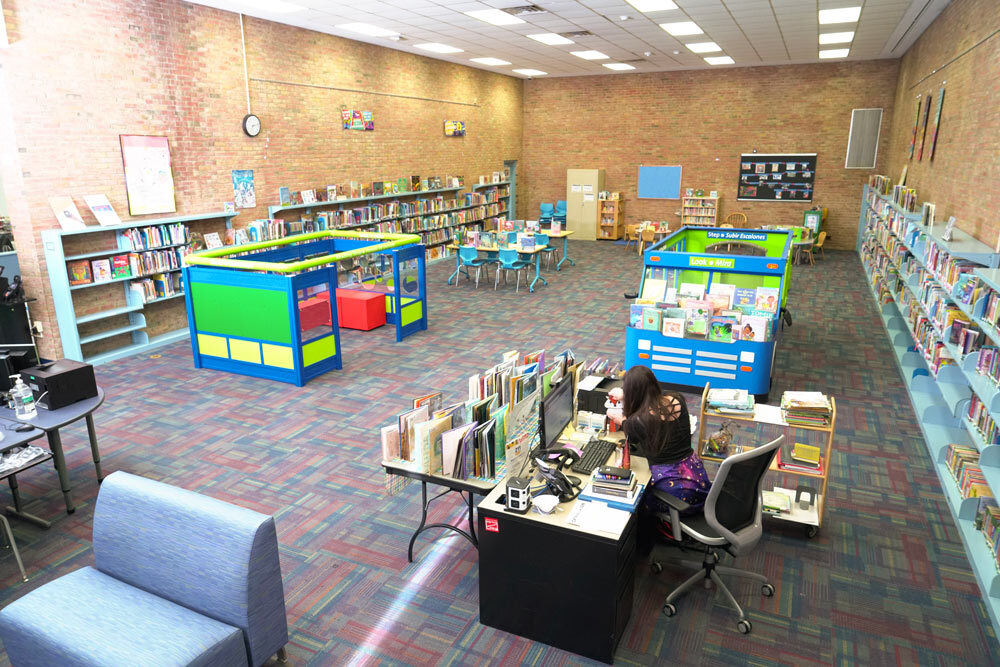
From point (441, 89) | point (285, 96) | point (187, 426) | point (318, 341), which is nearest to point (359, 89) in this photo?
point (285, 96)

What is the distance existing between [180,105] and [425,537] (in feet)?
24.6

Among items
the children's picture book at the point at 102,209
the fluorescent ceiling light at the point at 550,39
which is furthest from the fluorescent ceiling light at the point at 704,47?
the children's picture book at the point at 102,209

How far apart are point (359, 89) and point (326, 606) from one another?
35.0ft

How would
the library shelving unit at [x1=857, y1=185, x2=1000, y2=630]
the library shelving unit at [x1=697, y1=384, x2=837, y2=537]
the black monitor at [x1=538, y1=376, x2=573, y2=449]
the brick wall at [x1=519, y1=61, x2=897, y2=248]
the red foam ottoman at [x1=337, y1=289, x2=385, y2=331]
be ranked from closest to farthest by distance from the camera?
the black monitor at [x1=538, y1=376, x2=573, y2=449], the library shelving unit at [x1=857, y1=185, x2=1000, y2=630], the library shelving unit at [x1=697, y1=384, x2=837, y2=537], the red foam ottoman at [x1=337, y1=289, x2=385, y2=331], the brick wall at [x1=519, y1=61, x2=897, y2=248]

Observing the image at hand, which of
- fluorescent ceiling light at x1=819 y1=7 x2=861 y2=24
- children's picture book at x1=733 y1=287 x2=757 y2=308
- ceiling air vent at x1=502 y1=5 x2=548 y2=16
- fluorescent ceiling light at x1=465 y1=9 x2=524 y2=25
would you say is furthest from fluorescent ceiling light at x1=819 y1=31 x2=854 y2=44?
children's picture book at x1=733 y1=287 x2=757 y2=308

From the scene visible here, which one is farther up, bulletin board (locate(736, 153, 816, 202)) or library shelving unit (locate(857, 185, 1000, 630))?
bulletin board (locate(736, 153, 816, 202))

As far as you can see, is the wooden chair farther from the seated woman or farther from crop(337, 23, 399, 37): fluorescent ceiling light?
the seated woman

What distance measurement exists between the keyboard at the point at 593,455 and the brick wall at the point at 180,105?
7.10 meters

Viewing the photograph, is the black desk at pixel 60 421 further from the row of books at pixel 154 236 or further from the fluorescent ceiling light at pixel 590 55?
the fluorescent ceiling light at pixel 590 55

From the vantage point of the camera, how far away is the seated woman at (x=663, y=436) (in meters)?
3.63

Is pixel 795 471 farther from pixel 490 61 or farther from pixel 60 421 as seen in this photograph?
pixel 490 61

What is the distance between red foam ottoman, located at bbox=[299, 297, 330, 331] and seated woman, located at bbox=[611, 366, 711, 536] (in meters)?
4.61

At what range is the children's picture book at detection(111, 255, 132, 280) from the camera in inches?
316

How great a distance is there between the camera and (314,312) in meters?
7.37
